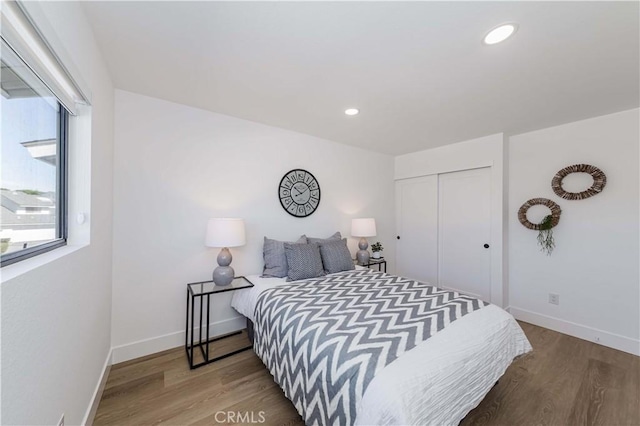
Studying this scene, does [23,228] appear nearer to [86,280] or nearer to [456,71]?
[86,280]

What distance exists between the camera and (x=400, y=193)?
424cm

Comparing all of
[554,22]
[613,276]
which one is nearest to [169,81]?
[554,22]

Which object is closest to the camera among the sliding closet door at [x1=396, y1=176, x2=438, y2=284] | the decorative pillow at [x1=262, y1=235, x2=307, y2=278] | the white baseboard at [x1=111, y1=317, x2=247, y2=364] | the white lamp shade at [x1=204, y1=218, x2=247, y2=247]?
the white baseboard at [x1=111, y1=317, x2=247, y2=364]

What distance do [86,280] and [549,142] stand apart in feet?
14.5

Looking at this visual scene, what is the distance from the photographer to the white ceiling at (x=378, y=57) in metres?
1.28

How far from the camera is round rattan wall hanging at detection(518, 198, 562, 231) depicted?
9.09 ft

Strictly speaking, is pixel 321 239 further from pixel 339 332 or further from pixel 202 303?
pixel 339 332

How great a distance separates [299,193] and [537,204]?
2.89m

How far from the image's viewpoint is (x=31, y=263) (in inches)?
34.3

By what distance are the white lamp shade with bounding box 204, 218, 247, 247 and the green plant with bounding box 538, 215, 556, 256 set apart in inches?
133

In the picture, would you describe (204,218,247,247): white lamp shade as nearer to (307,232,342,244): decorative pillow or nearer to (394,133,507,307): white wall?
(307,232,342,244): decorative pillow

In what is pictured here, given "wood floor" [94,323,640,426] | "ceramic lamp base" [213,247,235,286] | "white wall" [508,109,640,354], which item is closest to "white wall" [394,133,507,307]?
"white wall" [508,109,640,354]

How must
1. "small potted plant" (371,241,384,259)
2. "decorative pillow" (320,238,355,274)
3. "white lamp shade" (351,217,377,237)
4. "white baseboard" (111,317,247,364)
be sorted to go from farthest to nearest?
"small potted plant" (371,241,384,259), "white lamp shade" (351,217,377,237), "decorative pillow" (320,238,355,274), "white baseboard" (111,317,247,364)

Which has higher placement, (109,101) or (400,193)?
(109,101)
